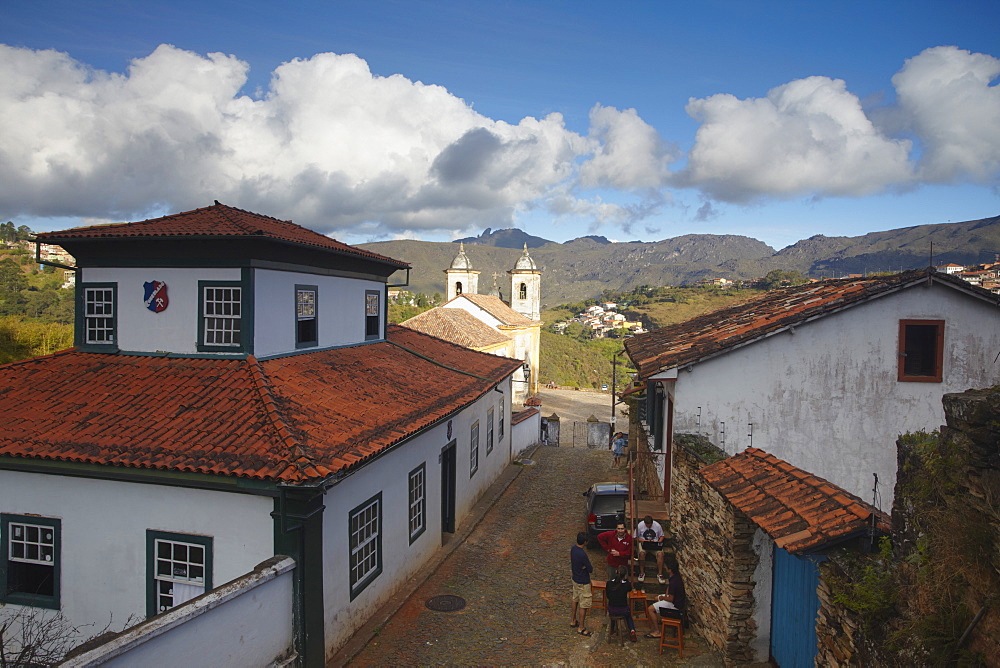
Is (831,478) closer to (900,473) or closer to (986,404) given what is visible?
(900,473)

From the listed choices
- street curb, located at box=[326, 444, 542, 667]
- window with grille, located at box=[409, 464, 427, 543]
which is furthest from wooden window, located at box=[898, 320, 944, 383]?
street curb, located at box=[326, 444, 542, 667]

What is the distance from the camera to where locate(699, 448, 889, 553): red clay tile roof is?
6029 mm

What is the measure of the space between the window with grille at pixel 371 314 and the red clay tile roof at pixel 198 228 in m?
2.43

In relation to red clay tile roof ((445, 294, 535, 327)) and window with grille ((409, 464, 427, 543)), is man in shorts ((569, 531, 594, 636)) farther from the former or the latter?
red clay tile roof ((445, 294, 535, 327))

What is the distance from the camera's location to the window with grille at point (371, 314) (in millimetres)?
15008

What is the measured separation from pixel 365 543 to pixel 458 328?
28161 mm

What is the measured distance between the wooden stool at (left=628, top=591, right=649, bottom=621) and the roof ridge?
572 centimetres

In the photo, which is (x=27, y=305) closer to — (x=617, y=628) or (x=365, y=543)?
(x=365, y=543)

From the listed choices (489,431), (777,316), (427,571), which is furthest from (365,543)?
(489,431)

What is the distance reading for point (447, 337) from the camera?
119 feet

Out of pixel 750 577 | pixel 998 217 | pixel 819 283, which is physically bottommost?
pixel 750 577

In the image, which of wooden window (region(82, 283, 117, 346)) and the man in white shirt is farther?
the man in white shirt

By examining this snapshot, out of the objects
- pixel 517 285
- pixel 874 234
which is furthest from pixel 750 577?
pixel 874 234

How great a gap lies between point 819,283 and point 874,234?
164 metres
